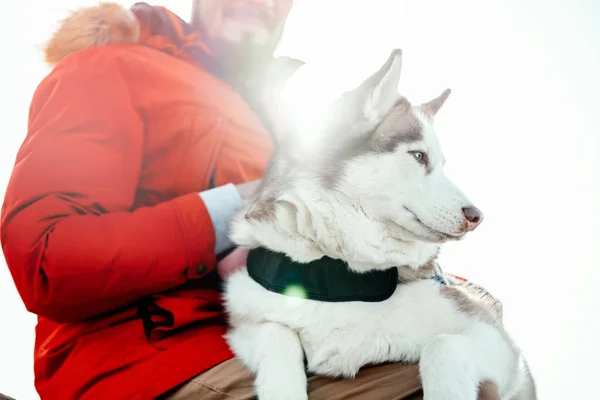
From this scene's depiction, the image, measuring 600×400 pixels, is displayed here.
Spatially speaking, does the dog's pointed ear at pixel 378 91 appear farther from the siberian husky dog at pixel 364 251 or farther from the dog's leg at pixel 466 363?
the dog's leg at pixel 466 363

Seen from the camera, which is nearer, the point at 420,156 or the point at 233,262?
the point at 420,156

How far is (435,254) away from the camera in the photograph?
5.96ft

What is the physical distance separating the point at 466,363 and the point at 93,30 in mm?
1766

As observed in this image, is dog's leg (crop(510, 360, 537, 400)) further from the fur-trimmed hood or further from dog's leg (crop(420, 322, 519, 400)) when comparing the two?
the fur-trimmed hood

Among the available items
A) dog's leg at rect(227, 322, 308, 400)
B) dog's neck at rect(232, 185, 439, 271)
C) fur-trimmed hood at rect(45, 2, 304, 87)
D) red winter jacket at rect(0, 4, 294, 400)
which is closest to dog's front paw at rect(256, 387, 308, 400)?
dog's leg at rect(227, 322, 308, 400)

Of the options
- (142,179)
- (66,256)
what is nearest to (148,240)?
(66,256)

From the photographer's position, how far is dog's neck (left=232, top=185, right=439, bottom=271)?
5.41ft

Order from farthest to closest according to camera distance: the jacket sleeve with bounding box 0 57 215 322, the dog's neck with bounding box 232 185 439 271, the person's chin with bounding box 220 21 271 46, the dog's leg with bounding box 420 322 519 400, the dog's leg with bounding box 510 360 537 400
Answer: the person's chin with bounding box 220 21 271 46 < the dog's leg with bounding box 510 360 537 400 < the dog's neck with bounding box 232 185 439 271 < the jacket sleeve with bounding box 0 57 215 322 < the dog's leg with bounding box 420 322 519 400

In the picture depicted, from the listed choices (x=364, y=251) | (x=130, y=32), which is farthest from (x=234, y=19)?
(x=364, y=251)

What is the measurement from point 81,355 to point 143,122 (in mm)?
855

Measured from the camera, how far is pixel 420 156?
171 centimetres

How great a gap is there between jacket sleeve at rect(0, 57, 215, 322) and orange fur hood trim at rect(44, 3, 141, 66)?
0.60 feet

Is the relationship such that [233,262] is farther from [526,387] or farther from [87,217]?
[526,387]

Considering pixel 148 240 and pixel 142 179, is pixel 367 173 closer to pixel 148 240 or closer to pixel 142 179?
pixel 148 240
